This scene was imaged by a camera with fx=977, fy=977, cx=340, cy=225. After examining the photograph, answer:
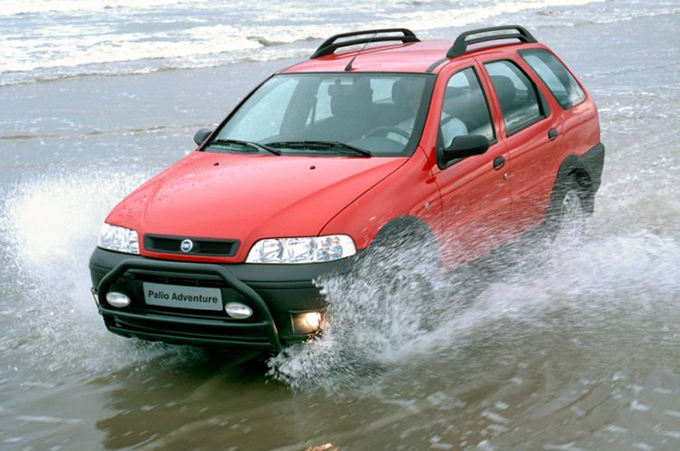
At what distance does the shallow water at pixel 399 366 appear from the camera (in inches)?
169

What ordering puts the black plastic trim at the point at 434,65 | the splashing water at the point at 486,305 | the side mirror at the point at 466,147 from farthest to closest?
the black plastic trim at the point at 434,65, the side mirror at the point at 466,147, the splashing water at the point at 486,305

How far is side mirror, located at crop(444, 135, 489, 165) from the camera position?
17.8ft

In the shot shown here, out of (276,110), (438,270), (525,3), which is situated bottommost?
(525,3)

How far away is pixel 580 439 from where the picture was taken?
4062 mm

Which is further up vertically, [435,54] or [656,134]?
[435,54]

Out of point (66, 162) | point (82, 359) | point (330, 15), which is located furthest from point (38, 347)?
point (330, 15)

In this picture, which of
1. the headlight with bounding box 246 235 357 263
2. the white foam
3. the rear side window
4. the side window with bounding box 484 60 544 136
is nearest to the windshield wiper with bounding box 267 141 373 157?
the headlight with bounding box 246 235 357 263

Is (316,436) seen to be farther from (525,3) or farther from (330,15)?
(525,3)

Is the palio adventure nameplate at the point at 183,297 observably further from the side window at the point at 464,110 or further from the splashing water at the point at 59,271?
the side window at the point at 464,110

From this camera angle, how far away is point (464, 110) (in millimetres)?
5969

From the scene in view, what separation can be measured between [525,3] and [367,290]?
158ft

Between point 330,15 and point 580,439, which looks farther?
point 330,15

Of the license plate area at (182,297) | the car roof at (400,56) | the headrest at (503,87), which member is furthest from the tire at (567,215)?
the license plate area at (182,297)

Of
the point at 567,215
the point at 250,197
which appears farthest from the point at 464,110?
the point at 250,197
